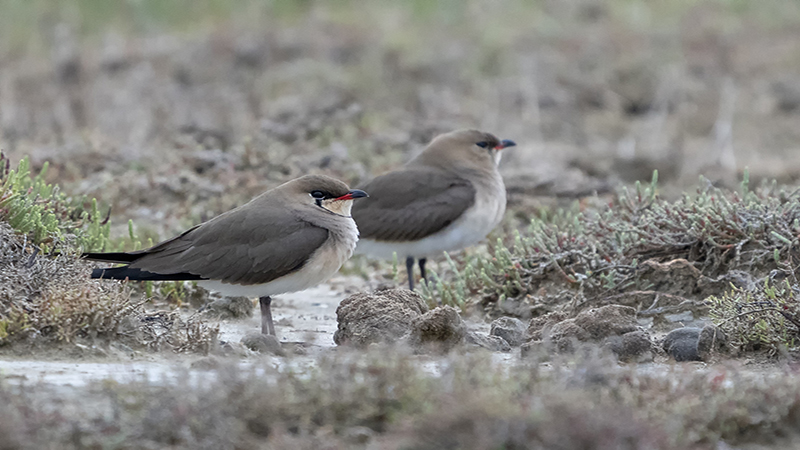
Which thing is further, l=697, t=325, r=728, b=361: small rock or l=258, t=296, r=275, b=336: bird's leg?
l=258, t=296, r=275, b=336: bird's leg

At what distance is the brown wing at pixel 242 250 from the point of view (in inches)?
215

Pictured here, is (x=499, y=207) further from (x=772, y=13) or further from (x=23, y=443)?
(x=772, y=13)

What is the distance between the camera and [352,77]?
43.4ft

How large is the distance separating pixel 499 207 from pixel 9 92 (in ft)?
25.8

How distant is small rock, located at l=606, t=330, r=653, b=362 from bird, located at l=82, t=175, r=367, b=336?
1.68 m

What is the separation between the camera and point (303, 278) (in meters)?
5.55

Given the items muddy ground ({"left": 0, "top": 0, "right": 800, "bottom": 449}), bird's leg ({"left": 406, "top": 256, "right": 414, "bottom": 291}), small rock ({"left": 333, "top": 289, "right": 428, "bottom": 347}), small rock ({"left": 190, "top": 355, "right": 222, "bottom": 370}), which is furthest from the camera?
muddy ground ({"left": 0, "top": 0, "right": 800, "bottom": 449})

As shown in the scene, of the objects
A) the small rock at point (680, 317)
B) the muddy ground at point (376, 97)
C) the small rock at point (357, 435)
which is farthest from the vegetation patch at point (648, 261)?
the small rock at point (357, 435)

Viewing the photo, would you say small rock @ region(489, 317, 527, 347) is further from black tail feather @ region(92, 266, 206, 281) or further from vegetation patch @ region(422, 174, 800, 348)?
black tail feather @ region(92, 266, 206, 281)

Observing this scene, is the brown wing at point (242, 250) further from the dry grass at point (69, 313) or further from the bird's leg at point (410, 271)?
the bird's leg at point (410, 271)

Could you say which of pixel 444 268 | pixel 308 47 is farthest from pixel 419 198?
pixel 308 47

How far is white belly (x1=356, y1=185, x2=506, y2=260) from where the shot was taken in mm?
7426

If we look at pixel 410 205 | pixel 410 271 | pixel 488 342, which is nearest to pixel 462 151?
pixel 410 205

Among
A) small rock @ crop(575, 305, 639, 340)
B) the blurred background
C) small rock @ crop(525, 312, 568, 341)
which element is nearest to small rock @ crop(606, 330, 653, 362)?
small rock @ crop(575, 305, 639, 340)
